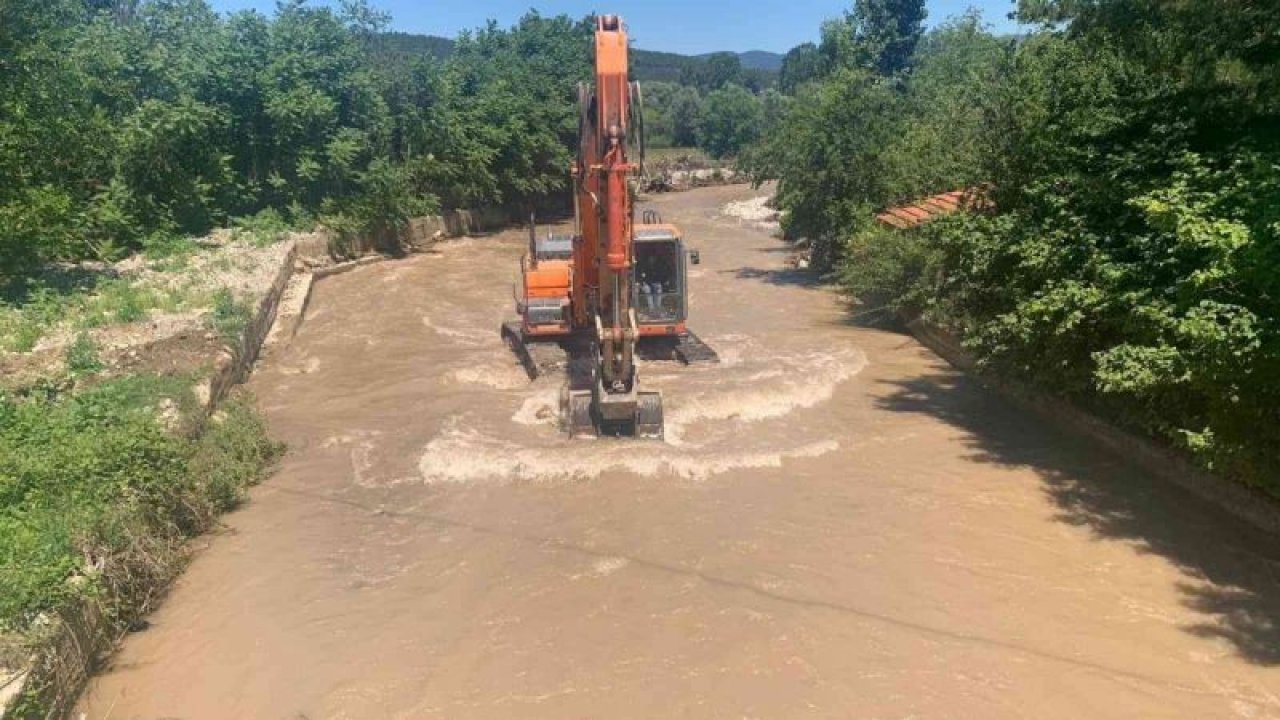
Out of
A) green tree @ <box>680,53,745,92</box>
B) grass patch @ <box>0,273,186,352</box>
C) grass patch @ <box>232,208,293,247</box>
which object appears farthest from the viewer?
green tree @ <box>680,53,745,92</box>

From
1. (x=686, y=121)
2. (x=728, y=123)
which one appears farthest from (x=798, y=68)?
(x=728, y=123)

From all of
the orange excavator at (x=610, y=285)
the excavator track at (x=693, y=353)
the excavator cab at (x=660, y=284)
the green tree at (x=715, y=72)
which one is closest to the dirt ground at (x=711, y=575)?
the orange excavator at (x=610, y=285)

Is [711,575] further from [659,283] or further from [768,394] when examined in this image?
[659,283]

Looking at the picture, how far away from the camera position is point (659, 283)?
14.0 m

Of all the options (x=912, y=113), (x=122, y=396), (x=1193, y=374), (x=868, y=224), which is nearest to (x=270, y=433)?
(x=122, y=396)

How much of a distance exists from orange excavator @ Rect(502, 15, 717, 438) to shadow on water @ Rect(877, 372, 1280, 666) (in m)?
3.82

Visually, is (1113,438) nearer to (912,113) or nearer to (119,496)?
(119,496)

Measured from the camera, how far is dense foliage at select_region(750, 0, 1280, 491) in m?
7.59

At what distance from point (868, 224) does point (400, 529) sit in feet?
46.9

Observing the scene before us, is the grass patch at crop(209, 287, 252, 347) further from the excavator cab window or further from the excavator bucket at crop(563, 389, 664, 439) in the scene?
the excavator cab window

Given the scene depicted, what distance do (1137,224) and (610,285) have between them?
18.7 ft

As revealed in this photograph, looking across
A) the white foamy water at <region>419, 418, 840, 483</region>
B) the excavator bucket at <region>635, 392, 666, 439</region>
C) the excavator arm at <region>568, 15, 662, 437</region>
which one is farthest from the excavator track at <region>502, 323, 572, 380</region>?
the excavator bucket at <region>635, 392, 666, 439</region>

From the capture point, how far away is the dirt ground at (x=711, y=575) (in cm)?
647

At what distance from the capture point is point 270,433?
38.6 ft
